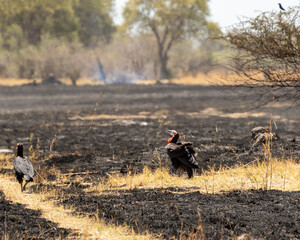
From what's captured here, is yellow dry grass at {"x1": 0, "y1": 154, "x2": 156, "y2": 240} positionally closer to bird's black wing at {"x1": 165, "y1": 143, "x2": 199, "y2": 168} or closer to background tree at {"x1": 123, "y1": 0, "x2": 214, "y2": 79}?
bird's black wing at {"x1": 165, "y1": 143, "x2": 199, "y2": 168}

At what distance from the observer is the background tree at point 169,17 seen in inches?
2117

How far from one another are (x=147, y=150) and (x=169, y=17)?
4139cm

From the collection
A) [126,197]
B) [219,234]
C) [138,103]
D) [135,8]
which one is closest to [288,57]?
[126,197]

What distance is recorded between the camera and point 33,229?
274 inches

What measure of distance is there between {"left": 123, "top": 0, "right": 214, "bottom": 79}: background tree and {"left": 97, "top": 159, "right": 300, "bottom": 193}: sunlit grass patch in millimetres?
43773

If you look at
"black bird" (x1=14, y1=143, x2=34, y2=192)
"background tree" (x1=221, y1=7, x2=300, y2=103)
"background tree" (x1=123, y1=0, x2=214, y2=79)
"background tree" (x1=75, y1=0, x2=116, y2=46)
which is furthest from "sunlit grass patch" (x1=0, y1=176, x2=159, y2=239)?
"background tree" (x1=75, y1=0, x2=116, y2=46)

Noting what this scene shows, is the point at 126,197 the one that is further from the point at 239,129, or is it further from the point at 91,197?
the point at 239,129

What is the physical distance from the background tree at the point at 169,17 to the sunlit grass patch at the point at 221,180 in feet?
144

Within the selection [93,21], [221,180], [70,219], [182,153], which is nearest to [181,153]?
[182,153]

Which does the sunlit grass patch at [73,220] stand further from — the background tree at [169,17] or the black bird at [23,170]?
the background tree at [169,17]

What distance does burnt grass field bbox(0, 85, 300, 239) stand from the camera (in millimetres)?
7094

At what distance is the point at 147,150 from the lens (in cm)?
1381

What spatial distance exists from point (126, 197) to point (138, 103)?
2177 cm

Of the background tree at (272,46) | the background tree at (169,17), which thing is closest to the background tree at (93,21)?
the background tree at (169,17)
